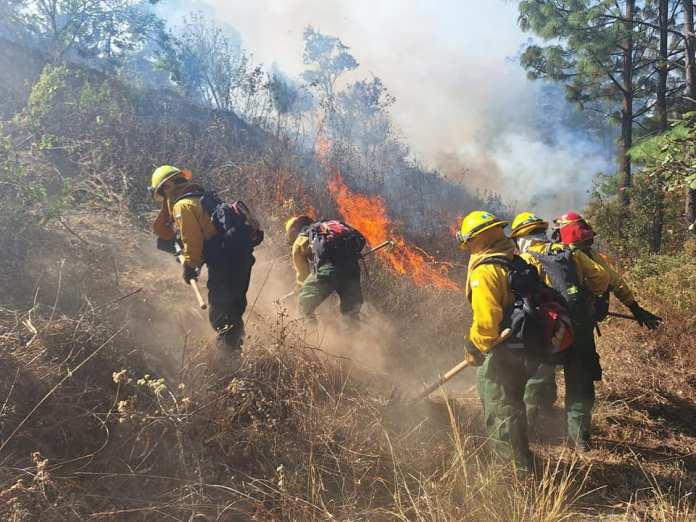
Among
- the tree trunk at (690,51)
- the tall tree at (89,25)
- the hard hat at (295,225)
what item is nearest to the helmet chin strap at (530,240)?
the hard hat at (295,225)

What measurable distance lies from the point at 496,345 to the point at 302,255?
2.71 m

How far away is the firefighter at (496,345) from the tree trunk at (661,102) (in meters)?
8.01

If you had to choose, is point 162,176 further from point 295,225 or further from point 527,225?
point 527,225

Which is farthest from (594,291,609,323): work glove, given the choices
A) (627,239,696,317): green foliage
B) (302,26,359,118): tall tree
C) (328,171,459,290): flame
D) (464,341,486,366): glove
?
(302,26,359,118): tall tree

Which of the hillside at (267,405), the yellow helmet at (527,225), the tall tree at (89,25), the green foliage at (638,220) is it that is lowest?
the hillside at (267,405)

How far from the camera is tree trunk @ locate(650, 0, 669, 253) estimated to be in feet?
30.3

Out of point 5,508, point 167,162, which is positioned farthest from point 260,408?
point 167,162

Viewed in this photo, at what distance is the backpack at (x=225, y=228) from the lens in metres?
3.99

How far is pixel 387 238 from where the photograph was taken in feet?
29.9

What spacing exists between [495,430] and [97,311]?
316cm

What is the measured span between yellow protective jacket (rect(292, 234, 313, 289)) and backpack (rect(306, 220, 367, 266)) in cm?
18

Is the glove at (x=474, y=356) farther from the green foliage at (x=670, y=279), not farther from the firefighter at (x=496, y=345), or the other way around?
the green foliage at (x=670, y=279)

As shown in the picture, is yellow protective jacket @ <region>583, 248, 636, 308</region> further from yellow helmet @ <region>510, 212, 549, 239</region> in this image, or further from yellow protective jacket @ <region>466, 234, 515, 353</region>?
yellow protective jacket @ <region>466, 234, 515, 353</region>

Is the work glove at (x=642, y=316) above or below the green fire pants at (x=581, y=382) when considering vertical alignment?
above
